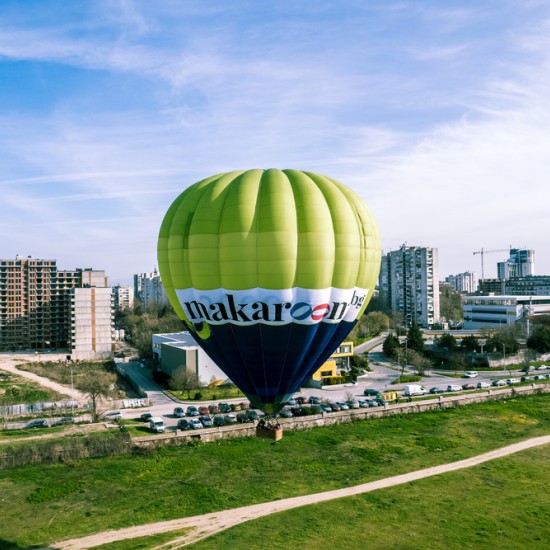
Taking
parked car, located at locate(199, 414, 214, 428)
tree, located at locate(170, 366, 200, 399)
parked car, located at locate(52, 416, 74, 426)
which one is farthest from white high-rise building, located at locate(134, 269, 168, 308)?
parked car, located at locate(199, 414, 214, 428)

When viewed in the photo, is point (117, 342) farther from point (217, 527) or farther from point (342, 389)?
point (217, 527)

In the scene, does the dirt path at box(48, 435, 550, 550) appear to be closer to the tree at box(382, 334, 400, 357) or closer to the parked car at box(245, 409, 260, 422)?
the parked car at box(245, 409, 260, 422)

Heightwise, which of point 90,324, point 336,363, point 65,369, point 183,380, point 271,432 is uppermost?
point 90,324

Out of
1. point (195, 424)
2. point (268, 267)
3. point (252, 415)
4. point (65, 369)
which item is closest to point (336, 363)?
point (252, 415)

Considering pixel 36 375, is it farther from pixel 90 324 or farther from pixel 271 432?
pixel 271 432

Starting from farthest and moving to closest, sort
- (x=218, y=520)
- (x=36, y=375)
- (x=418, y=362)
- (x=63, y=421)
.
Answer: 1. (x=36, y=375)
2. (x=418, y=362)
3. (x=63, y=421)
4. (x=218, y=520)

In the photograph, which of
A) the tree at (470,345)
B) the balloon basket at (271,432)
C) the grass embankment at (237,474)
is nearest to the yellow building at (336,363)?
the grass embankment at (237,474)

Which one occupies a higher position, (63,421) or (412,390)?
(412,390)
